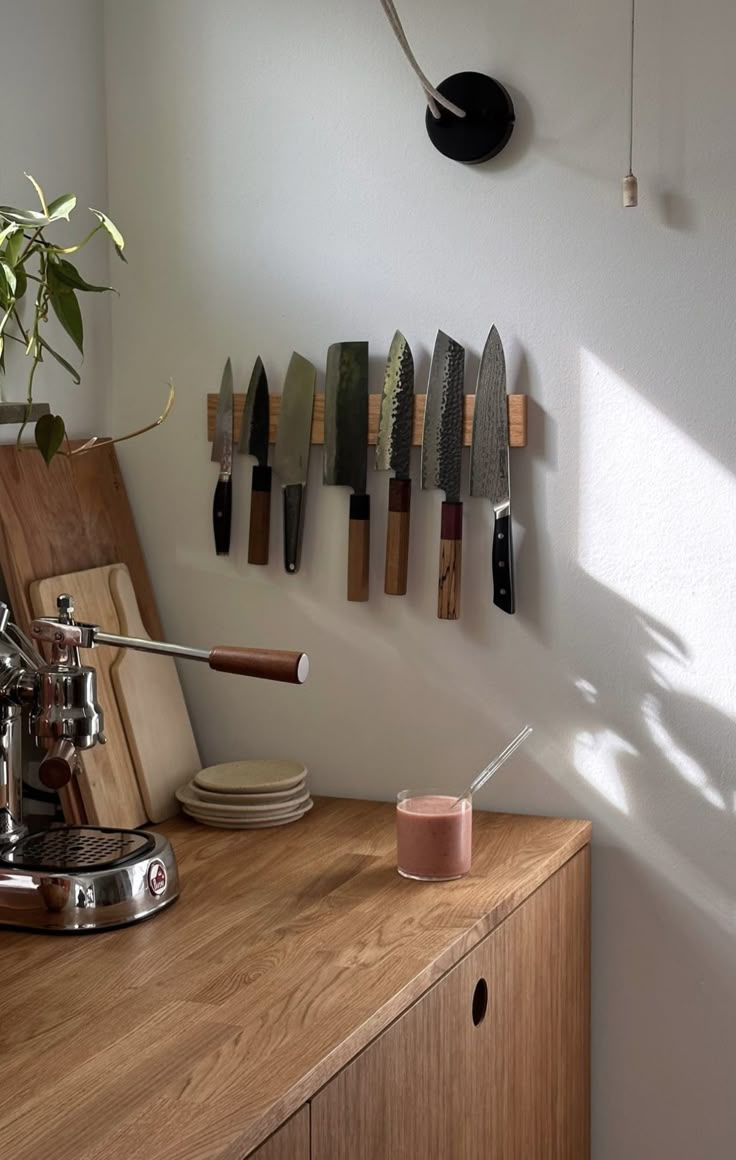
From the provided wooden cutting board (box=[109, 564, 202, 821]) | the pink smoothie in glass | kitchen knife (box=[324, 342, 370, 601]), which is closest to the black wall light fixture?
kitchen knife (box=[324, 342, 370, 601])

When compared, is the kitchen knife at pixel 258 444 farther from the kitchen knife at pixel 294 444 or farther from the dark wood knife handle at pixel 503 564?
the dark wood knife handle at pixel 503 564

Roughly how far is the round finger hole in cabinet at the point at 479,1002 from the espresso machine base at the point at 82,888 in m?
0.36

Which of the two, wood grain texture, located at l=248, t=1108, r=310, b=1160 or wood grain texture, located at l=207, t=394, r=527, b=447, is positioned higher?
wood grain texture, located at l=207, t=394, r=527, b=447

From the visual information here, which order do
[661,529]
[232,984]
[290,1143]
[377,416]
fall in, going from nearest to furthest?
[290,1143]
[232,984]
[661,529]
[377,416]

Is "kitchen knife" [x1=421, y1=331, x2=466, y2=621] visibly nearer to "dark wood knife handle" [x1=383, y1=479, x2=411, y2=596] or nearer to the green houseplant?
"dark wood knife handle" [x1=383, y1=479, x2=411, y2=596]

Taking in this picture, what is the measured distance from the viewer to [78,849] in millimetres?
1521

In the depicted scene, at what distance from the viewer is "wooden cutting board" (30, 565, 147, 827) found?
5.69 ft

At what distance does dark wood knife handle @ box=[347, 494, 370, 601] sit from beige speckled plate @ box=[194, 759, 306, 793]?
10.5 inches

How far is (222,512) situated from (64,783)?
23.9 inches

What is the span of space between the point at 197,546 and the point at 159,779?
37 cm

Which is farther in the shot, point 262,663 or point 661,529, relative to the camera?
point 661,529

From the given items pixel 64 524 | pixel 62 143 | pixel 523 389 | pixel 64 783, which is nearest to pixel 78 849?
pixel 64 783

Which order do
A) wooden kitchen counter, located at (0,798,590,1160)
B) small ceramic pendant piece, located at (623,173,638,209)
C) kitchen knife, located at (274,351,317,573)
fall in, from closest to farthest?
wooden kitchen counter, located at (0,798,590,1160), small ceramic pendant piece, located at (623,173,638,209), kitchen knife, located at (274,351,317,573)

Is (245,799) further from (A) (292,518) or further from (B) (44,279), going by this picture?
(B) (44,279)
